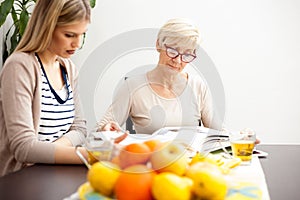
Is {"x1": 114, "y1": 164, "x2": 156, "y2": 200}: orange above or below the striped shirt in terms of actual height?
above

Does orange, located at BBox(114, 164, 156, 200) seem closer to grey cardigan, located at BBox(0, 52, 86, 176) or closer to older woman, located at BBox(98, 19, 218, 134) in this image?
grey cardigan, located at BBox(0, 52, 86, 176)

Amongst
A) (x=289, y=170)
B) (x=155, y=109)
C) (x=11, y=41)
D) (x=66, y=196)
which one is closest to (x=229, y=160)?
(x=289, y=170)

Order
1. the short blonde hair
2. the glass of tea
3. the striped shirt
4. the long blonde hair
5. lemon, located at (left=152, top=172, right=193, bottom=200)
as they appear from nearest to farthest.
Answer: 1. lemon, located at (left=152, top=172, right=193, bottom=200)
2. the glass of tea
3. the long blonde hair
4. the striped shirt
5. the short blonde hair

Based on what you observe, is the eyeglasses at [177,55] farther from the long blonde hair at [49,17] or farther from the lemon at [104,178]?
the lemon at [104,178]

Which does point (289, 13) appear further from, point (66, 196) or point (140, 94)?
point (66, 196)

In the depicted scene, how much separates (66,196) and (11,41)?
2.21 meters

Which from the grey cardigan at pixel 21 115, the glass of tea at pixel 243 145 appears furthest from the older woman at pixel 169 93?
the glass of tea at pixel 243 145

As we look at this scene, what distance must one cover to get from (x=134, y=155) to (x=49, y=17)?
91 centimetres

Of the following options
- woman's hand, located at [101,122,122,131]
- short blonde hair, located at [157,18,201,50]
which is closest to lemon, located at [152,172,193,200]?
woman's hand, located at [101,122,122,131]

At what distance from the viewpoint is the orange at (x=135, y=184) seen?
0.88 m

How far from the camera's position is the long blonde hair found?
1.68 metres

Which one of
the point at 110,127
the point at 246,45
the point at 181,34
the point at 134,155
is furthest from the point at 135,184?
the point at 246,45

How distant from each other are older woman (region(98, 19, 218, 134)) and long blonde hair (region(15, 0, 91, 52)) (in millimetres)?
516

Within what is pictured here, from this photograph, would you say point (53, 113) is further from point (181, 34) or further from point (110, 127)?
point (181, 34)
